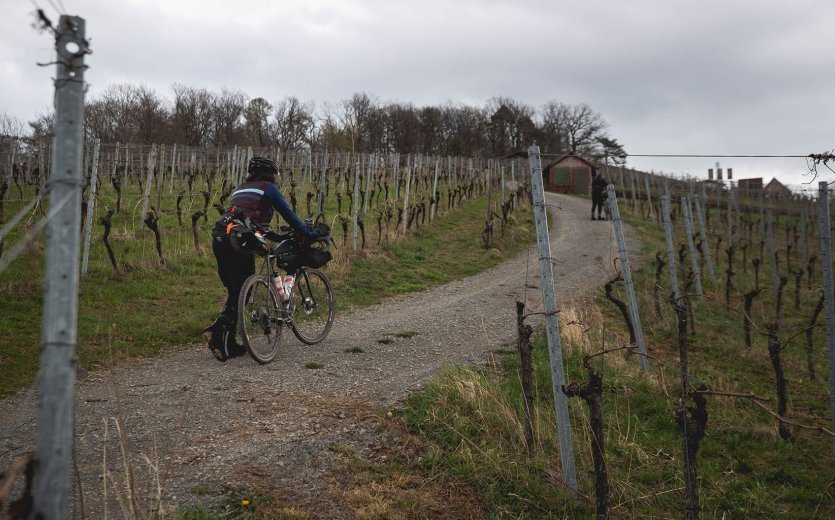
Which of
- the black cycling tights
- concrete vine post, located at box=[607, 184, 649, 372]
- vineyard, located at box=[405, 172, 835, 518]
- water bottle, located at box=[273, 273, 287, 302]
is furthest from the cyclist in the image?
concrete vine post, located at box=[607, 184, 649, 372]

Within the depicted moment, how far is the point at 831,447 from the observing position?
16.6ft

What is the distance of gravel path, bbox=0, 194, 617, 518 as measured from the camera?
10.2 feet

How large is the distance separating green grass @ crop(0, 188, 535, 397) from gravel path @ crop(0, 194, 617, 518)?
1.45ft

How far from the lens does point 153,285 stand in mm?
8039

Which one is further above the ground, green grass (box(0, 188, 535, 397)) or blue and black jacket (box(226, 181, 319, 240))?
blue and black jacket (box(226, 181, 319, 240))

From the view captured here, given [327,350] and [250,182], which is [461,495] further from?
[250,182]

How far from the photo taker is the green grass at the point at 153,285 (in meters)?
5.62

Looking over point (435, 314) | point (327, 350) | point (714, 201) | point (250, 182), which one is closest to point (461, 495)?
point (327, 350)

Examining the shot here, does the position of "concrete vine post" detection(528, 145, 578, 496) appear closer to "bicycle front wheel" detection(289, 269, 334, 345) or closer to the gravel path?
the gravel path

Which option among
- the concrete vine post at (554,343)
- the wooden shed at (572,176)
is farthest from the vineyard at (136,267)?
the wooden shed at (572,176)

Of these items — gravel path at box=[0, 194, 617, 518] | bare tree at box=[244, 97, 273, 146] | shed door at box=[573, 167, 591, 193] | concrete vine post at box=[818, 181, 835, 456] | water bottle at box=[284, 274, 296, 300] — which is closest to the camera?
gravel path at box=[0, 194, 617, 518]

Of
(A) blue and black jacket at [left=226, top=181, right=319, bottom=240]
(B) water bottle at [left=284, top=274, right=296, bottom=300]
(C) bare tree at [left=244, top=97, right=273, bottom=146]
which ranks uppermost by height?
(C) bare tree at [left=244, top=97, right=273, bottom=146]

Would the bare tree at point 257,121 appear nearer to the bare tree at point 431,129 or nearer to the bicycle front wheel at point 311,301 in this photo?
the bare tree at point 431,129

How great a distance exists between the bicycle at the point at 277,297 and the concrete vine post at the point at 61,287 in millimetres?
3501
